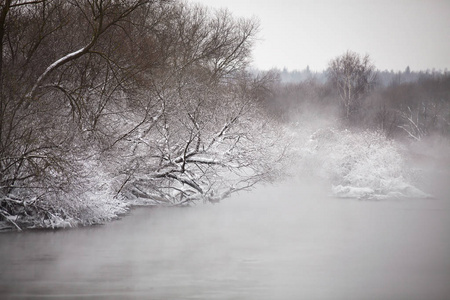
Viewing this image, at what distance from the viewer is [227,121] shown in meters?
16.5

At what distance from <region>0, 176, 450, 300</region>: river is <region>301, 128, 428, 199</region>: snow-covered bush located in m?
4.54

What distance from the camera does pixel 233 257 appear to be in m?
10.6

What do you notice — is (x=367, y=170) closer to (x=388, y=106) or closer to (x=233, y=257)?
(x=233, y=257)

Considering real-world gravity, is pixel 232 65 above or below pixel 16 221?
above

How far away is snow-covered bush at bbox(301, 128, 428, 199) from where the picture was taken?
2108cm

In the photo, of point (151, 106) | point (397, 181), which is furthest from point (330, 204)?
point (151, 106)

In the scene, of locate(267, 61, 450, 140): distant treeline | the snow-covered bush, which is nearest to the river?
the snow-covered bush

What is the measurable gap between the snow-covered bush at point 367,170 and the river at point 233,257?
454cm

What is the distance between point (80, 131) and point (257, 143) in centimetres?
589

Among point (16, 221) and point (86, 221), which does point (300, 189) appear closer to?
point (86, 221)

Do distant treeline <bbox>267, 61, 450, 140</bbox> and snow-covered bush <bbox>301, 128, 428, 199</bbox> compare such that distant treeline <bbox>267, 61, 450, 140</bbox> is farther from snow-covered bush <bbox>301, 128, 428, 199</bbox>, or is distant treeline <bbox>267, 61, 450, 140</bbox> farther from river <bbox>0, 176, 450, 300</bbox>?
river <bbox>0, 176, 450, 300</bbox>

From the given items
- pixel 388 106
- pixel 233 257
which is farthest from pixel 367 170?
pixel 388 106

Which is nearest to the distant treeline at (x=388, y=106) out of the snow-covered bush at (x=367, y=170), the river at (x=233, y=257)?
the snow-covered bush at (x=367, y=170)

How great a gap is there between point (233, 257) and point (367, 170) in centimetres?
1239
